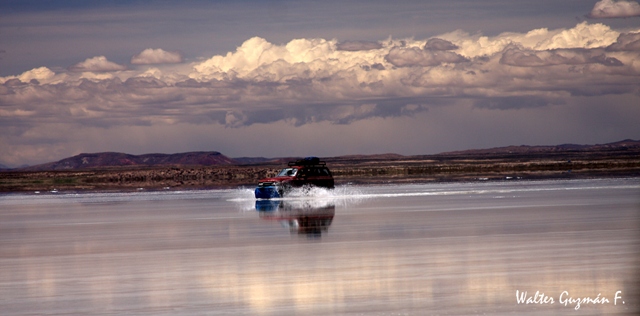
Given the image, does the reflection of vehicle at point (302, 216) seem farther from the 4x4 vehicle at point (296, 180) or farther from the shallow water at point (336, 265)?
the 4x4 vehicle at point (296, 180)

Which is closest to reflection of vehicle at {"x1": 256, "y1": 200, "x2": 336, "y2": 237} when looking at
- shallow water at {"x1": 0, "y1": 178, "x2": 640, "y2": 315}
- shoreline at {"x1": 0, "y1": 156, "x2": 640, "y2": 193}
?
shallow water at {"x1": 0, "y1": 178, "x2": 640, "y2": 315}

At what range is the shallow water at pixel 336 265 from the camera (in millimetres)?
13266

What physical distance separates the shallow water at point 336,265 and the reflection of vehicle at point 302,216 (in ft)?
0.30

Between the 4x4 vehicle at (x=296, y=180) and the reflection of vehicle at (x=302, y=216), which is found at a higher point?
the 4x4 vehicle at (x=296, y=180)

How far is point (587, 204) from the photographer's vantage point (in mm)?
34406

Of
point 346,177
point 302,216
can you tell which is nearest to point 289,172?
point 302,216

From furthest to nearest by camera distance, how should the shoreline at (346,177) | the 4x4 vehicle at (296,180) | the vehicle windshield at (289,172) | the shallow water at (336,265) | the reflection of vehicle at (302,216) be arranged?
the shoreline at (346,177)
the vehicle windshield at (289,172)
the 4x4 vehicle at (296,180)
the reflection of vehicle at (302,216)
the shallow water at (336,265)

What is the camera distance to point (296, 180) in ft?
163

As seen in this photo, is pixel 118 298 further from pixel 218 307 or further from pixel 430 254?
pixel 430 254

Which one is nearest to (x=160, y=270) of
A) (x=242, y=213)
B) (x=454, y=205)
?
(x=242, y=213)

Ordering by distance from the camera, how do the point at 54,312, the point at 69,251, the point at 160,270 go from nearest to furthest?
the point at 54,312
the point at 160,270
the point at 69,251

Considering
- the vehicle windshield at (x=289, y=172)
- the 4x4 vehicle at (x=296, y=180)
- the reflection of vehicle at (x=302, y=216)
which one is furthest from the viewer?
the vehicle windshield at (x=289, y=172)

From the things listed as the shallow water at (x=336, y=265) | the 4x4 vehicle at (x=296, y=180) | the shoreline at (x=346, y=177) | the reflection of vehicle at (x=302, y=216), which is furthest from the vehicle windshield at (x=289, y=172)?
the shoreline at (x=346, y=177)

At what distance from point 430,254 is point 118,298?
7.03 m
